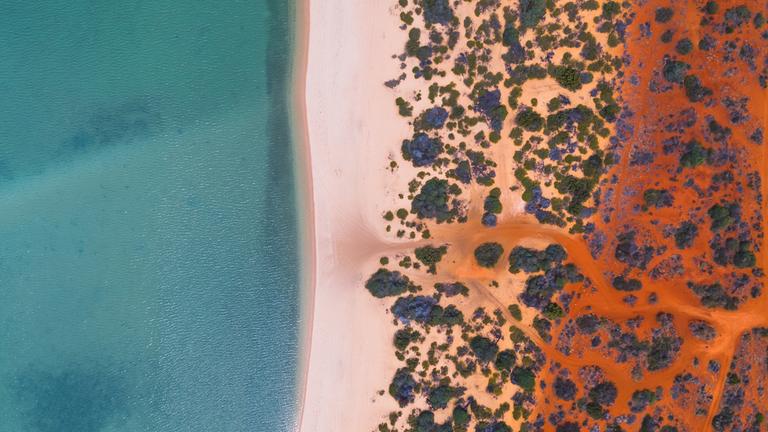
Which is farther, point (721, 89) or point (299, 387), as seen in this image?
point (299, 387)

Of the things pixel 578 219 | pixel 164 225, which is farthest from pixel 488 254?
pixel 164 225

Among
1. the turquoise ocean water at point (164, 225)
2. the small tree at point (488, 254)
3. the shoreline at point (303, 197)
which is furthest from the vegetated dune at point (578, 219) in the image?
the turquoise ocean water at point (164, 225)

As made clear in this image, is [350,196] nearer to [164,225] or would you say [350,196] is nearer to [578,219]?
[164,225]

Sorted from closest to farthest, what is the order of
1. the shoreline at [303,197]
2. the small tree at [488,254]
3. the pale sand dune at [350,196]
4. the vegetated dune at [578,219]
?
1. the vegetated dune at [578,219]
2. the small tree at [488,254]
3. the pale sand dune at [350,196]
4. the shoreline at [303,197]

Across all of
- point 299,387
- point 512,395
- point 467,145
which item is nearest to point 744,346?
point 512,395

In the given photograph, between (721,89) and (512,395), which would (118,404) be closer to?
(512,395)

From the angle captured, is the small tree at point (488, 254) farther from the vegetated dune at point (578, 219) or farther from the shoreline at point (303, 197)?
the shoreline at point (303, 197)

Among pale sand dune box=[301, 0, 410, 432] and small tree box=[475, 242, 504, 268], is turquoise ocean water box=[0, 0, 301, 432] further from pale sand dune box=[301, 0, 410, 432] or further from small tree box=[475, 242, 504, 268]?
small tree box=[475, 242, 504, 268]
